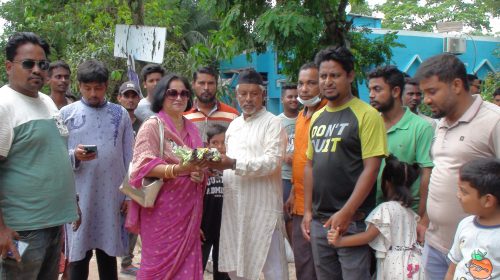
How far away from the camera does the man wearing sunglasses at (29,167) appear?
3.08 m

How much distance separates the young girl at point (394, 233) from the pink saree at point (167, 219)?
3.48 ft

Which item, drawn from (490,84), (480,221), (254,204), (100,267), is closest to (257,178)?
(254,204)

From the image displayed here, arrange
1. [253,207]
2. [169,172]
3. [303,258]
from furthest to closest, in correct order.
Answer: [303,258], [253,207], [169,172]

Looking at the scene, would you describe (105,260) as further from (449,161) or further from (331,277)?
(449,161)

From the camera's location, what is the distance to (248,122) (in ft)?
13.9

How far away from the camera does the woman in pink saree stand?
369 centimetres

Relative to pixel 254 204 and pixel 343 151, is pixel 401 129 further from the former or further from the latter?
pixel 254 204

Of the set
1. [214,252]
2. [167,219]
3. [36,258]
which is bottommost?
[214,252]

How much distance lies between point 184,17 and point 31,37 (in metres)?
15.4

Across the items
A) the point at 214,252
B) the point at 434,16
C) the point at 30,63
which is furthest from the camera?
the point at 434,16

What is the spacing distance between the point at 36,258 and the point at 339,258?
6.28 ft

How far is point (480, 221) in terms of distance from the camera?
2654 millimetres

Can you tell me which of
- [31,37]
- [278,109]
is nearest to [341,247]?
[31,37]

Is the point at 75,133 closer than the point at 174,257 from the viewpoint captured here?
No
